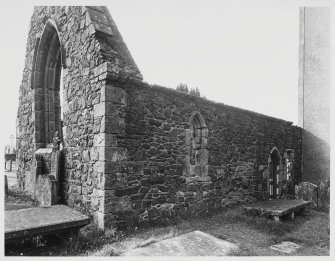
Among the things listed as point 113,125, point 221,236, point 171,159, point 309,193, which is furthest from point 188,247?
point 309,193

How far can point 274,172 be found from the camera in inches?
444

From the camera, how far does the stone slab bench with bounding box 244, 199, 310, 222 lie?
286 inches

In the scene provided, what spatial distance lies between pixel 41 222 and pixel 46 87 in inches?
204

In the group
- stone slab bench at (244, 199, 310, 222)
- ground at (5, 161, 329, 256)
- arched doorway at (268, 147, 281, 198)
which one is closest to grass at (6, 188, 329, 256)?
ground at (5, 161, 329, 256)

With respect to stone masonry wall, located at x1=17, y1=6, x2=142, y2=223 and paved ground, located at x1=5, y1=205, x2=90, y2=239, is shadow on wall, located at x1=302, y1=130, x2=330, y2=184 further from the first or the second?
paved ground, located at x1=5, y1=205, x2=90, y2=239

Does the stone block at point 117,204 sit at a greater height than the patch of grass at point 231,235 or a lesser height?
greater

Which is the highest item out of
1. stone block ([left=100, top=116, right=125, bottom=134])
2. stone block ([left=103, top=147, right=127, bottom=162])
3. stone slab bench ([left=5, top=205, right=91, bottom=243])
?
stone block ([left=100, top=116, right=125, bottom=134])

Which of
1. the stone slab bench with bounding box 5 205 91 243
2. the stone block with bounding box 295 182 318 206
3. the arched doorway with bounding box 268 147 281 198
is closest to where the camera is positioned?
the stone slab bench with bounding box 5 205 91 243

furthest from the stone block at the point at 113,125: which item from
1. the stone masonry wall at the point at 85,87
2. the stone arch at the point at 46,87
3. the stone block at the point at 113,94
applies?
the stone arch at the point at 46,87

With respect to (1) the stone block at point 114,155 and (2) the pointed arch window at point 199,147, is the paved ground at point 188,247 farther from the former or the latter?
(2) the pointed arch window at point 199,147

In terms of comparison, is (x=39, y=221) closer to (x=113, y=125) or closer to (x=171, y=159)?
(x=113, y=125)

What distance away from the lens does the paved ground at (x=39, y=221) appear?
406 cm

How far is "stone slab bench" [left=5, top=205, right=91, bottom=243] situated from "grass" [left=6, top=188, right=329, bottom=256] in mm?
326

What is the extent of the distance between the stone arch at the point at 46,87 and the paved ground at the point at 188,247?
16.6ft
